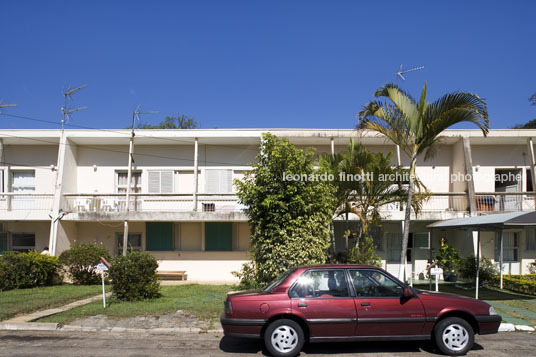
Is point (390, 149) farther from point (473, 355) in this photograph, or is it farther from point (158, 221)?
point (473, 355)

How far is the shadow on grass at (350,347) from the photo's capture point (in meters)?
7.09

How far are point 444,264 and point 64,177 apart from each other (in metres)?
15.8

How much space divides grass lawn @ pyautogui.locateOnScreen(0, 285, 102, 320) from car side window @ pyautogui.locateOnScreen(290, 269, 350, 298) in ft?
23.6

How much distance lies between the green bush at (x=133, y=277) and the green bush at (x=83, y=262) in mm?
4193

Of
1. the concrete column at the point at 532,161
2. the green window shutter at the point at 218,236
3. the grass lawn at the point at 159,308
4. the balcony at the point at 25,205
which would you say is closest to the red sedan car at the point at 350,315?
the grass lawn at the point at 159,308

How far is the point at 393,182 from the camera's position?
44.4 feet

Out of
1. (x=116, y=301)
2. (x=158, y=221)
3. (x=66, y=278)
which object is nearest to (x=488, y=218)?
(x=116, y=301)

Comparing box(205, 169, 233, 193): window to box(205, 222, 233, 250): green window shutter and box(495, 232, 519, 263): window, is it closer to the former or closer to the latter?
box(205, 222, 233, 250): green window shutter

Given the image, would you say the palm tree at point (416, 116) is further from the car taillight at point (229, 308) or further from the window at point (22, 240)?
the window at point (22, 240)

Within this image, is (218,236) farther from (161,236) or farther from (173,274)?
(161,236)

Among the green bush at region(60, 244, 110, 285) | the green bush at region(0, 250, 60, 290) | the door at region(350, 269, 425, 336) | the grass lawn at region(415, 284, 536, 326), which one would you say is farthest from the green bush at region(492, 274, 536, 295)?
the green bush at region(0, 250, 60, 290)

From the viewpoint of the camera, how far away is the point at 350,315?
667cm

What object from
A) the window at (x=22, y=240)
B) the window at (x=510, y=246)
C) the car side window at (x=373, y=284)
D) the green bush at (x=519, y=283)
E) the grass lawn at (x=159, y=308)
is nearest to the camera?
the car side window at (x=373, y=284)

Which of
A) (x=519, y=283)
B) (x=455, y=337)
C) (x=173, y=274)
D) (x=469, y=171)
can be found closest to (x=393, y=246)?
(x=469, y=171)
